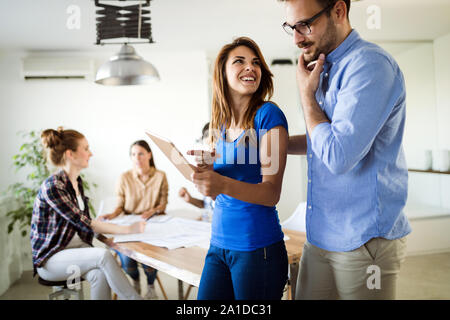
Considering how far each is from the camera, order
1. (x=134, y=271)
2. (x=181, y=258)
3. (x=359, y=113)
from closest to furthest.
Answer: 1. (x=359, y=113)
2. (x=181, y=258)
3. (x=134, y=271)

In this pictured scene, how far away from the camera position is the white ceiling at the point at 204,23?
9.58 feet

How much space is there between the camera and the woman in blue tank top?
102 cm

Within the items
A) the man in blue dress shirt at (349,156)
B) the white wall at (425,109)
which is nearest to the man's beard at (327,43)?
the man in blue dress shirt at (349,156)

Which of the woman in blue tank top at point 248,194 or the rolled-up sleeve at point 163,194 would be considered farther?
the rolled-up sleeve at point 163,194

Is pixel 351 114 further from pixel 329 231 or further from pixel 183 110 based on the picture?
pixel 183 110

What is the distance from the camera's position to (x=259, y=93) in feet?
3.92

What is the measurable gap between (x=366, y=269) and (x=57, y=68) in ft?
13.5

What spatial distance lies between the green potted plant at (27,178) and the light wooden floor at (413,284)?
55 cm

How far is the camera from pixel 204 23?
11.1ft

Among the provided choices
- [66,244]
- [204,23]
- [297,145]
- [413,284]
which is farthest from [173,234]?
[413,284]

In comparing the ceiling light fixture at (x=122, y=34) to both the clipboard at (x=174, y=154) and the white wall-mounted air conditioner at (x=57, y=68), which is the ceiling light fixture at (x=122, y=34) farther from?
the white wall-mounted air conditioner at (x=57, y=68)

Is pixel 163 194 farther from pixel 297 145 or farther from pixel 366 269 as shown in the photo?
pixel 366 269

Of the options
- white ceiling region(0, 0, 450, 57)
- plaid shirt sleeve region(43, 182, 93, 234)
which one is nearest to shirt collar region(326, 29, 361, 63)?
plaid shirt sleeve region(43, 182, 93, 234)

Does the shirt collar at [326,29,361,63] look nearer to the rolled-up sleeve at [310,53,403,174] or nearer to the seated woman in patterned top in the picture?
the rolled-up sleeve at [310,53,403,174]
